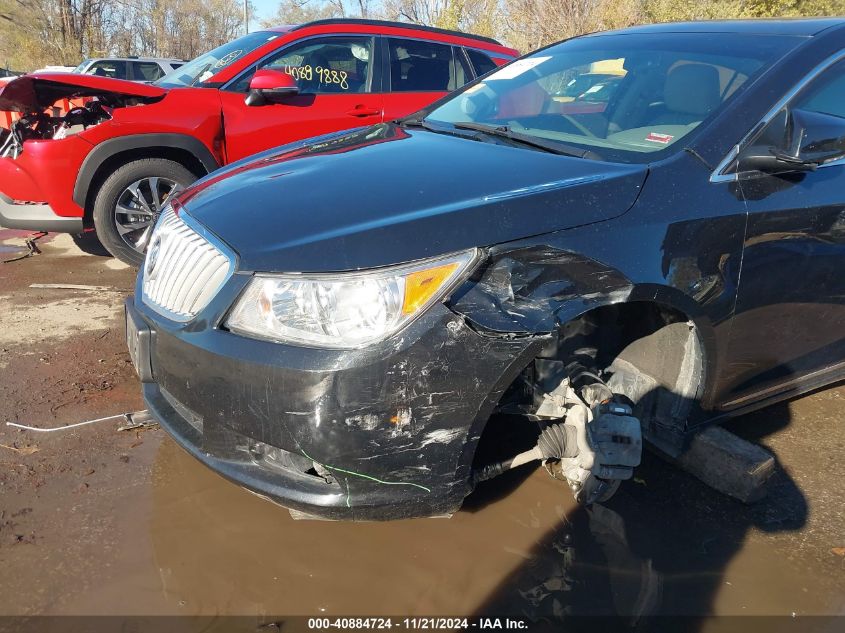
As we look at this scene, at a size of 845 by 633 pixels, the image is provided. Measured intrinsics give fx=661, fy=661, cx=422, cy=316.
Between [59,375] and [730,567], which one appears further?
[59,375]

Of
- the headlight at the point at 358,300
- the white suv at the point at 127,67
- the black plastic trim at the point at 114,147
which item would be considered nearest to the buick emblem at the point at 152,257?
the headlight at the point at 358,300

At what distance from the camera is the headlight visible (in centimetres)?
182

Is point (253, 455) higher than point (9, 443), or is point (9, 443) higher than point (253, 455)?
point (253, 455)

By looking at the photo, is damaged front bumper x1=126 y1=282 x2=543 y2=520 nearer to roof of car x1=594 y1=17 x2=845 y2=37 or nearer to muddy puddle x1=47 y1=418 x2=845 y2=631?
muddy puddle x1=47 y1=418 x2=845 y2=631

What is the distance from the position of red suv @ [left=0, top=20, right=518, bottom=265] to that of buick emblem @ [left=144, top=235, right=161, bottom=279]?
1985 mm

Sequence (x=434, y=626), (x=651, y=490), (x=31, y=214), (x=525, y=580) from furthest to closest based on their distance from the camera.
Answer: (x=31, y=214) → (x=651, y=490) → (x=525, y=580) → (x=434, y=626)

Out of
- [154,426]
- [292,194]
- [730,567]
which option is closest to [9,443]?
[154,426]

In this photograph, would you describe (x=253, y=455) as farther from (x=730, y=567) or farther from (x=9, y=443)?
(x=730, y=567)

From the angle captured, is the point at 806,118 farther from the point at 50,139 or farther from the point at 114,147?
the point at 50,139

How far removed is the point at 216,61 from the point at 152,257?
3581 mm

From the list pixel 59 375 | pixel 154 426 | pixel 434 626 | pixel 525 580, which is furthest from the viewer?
pixel 59 375

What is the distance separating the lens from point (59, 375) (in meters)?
3.42

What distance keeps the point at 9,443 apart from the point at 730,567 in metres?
2.88

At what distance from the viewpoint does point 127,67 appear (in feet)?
44.0
